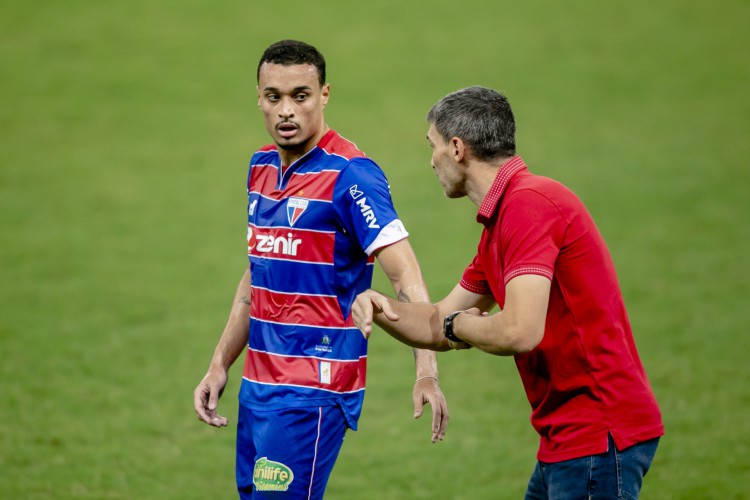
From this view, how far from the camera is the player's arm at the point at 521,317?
3566mm

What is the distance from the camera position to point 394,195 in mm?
15797

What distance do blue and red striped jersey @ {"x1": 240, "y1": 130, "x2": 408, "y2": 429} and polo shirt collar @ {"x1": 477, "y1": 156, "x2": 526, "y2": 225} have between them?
643 millimetres

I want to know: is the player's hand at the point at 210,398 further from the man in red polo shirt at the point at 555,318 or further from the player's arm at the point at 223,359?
the man in red polo shirt at the point at 555,318

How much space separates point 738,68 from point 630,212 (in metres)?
7.06

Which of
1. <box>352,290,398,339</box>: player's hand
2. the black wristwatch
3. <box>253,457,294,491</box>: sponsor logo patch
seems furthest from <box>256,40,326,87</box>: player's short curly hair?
<box>253,457,294,491</box>: sponsor logo patch

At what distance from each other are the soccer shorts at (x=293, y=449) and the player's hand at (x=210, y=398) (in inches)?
12.0

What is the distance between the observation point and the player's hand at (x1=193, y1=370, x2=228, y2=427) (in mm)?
4892

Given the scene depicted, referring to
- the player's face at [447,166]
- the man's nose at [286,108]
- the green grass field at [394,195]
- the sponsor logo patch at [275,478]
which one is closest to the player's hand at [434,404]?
the sponsor logo patch at [275,478]

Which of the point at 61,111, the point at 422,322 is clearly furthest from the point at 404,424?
the point at 61,111

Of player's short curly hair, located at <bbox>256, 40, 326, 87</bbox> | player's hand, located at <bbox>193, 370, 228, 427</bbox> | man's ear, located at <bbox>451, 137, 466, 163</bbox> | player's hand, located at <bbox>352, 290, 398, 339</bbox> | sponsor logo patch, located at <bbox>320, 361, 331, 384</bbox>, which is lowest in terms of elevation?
player's hand, located at <bbox>193, 370, 228, 427</bbox>

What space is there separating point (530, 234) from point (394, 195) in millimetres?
12127

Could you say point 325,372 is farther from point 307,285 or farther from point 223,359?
point 223,359

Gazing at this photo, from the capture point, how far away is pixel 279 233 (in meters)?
4.64

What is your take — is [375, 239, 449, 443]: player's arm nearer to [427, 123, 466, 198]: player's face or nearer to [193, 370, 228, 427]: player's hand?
[427, 123, 466, 198]: player's face
